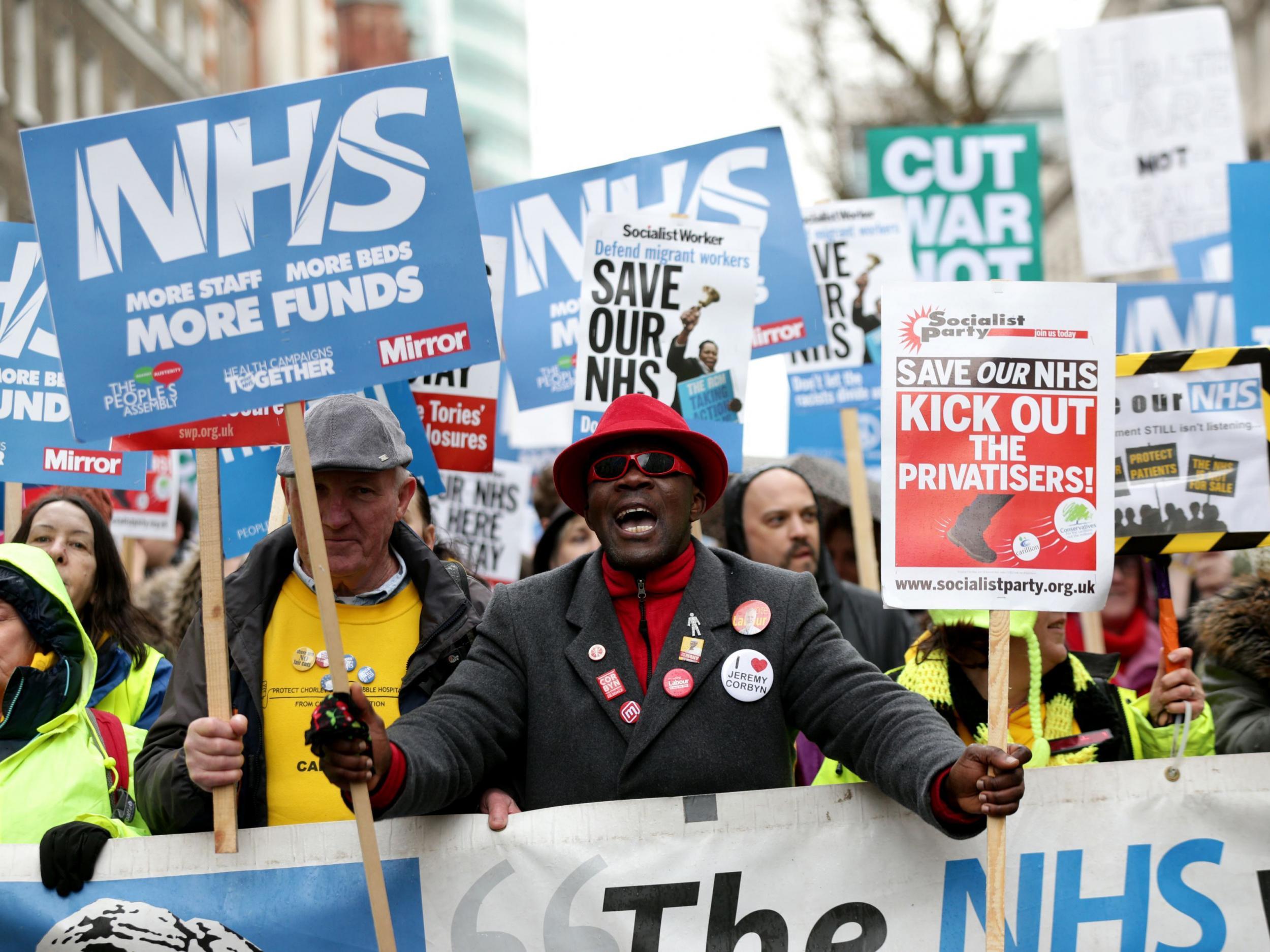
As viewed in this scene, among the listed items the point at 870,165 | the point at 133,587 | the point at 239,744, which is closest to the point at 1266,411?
the point at 239,744

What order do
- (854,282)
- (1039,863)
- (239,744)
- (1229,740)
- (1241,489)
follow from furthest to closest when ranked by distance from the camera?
(854,282) → (1229,740) → (1241,489) → (1039,863) → (239,744)

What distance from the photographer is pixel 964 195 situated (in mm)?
8070

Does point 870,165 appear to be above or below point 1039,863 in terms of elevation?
above

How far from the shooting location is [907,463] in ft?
11.3

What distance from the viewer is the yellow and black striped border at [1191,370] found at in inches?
156

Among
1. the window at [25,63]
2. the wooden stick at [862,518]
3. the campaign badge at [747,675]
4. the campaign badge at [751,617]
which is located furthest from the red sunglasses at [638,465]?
the window at [25,63]

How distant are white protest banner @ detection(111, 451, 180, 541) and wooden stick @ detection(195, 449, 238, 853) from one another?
4.02 metres

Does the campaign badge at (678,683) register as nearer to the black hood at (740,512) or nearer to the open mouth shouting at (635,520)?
the open mouth shouting at (635,520)

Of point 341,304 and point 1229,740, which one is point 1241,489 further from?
point 341,304

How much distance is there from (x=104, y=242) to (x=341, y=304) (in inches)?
20.8

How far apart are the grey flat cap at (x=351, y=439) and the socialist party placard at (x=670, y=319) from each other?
1.32m

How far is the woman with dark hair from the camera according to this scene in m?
4.55

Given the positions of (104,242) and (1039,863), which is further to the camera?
(1039,863)

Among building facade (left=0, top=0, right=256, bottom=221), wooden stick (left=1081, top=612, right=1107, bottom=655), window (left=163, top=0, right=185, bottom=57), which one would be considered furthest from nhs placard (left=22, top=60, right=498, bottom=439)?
window (left=163, top=0, right=185, bottom=57)
